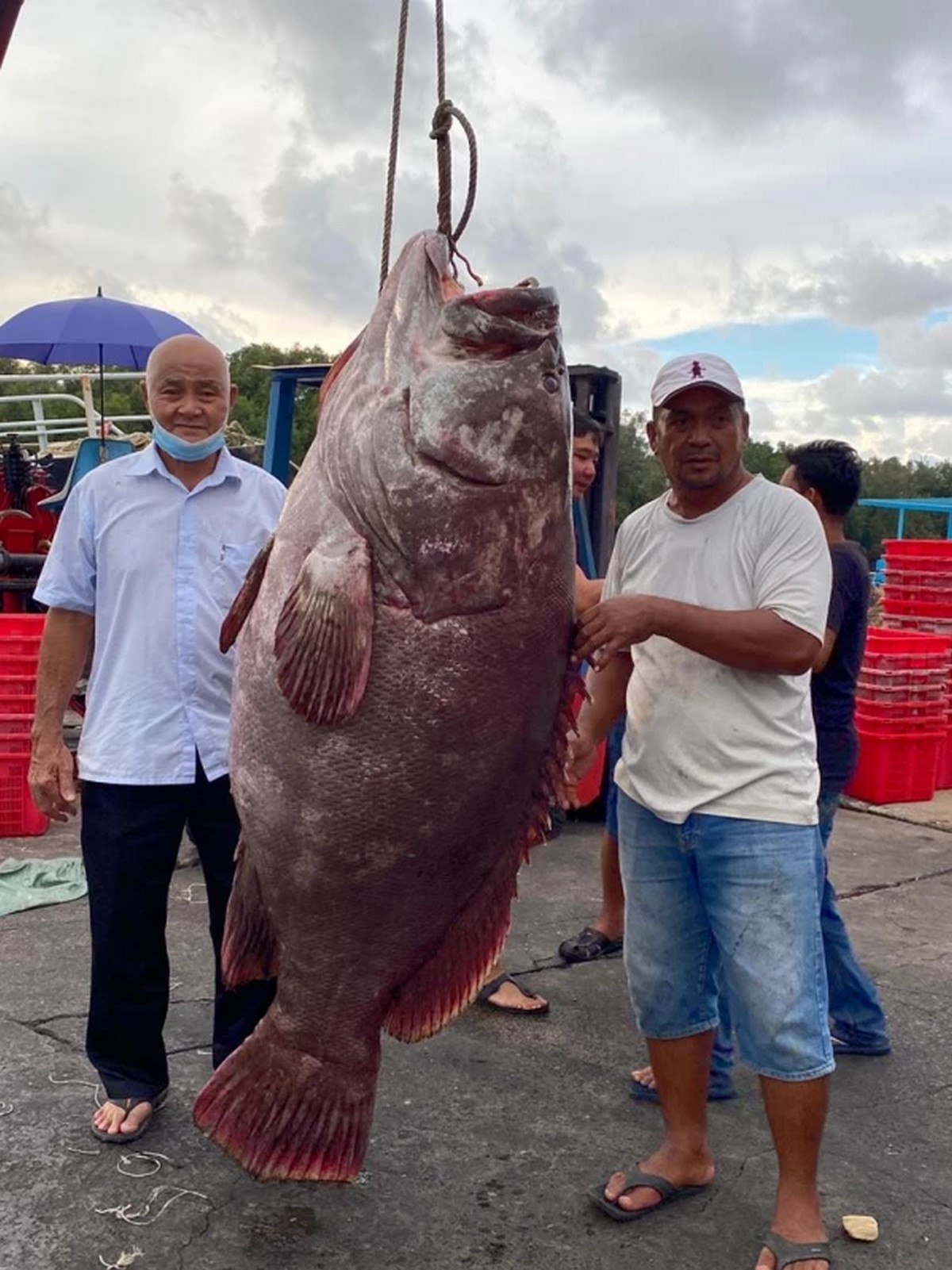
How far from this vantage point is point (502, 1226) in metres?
3.17

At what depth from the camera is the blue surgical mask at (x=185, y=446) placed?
3.37 metres

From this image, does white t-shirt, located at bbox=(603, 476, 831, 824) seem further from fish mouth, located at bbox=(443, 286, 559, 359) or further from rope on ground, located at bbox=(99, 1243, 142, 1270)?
rope on ground, located at bbox=(99, 1243, 142, 1270)

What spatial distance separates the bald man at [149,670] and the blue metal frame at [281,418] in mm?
3353

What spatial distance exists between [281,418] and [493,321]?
4637mm

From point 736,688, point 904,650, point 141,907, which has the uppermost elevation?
point 736,688

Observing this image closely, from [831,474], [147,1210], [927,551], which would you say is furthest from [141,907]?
[927,551]

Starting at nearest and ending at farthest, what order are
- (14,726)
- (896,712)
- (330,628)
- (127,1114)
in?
(330,628) < (127,1114) < (14,726) < (896,712)

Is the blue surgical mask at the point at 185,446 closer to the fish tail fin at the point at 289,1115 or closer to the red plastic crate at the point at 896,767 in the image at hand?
the fish tail fin at the point at 289,1115

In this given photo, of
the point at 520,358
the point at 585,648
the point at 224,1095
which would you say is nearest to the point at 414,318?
the point at 520,358

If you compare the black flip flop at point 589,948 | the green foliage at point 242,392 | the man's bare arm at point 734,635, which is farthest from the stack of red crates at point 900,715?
the green foliage at point 242,392

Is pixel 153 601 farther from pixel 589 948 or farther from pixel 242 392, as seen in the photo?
pixel 242 392

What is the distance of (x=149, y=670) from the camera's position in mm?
3387

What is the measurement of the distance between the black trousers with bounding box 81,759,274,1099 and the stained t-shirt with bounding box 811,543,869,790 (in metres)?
2.01

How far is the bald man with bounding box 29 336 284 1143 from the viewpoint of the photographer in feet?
11.1
